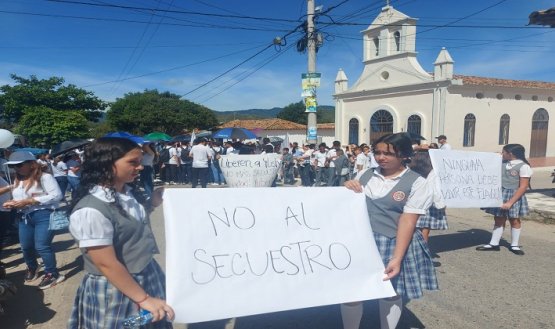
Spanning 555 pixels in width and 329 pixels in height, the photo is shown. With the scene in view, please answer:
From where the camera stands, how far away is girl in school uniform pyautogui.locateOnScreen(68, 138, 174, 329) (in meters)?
1.57

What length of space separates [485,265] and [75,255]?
5694mm

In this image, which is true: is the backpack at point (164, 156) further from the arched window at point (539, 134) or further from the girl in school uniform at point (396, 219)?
the arched window at point (539, 134)

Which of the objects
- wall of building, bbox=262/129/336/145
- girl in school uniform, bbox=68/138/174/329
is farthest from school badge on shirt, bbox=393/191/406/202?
wall of building, bbox=262/129/336/145

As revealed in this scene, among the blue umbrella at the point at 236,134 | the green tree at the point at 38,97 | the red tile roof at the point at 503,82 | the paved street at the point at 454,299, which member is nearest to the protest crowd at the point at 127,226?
the paved street at the point at 454,299

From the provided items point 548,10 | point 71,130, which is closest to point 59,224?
point 548,10

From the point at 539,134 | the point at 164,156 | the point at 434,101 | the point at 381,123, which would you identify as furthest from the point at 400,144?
the point at 539,134

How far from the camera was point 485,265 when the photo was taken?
462 centimetres

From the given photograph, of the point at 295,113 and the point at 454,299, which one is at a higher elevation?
the point at 295,113

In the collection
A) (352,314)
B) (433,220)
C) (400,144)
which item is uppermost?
(400,144)

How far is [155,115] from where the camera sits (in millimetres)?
40219

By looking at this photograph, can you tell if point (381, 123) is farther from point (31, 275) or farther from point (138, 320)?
point (138, 320)

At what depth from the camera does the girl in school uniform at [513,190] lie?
15.9 feet

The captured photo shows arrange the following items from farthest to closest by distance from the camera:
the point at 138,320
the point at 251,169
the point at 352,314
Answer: the point at 251,169
the point at 352,314
the point at 138,320

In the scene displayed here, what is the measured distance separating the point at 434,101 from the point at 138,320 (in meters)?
19.8
